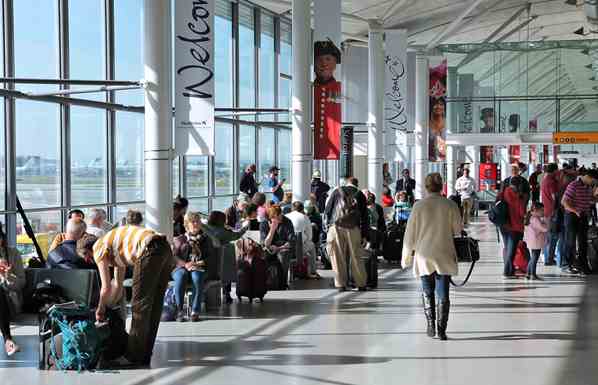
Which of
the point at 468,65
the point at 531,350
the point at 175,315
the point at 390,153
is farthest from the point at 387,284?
the point at 468,65

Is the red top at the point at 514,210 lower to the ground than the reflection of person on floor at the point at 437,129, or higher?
lower

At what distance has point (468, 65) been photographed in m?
40.1

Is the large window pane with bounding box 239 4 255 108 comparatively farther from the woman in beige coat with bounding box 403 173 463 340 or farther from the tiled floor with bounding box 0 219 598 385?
the woman in beige coat with bounding box 403 173 463 340

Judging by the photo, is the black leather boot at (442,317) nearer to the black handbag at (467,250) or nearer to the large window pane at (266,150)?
the black handbag at (467,250)

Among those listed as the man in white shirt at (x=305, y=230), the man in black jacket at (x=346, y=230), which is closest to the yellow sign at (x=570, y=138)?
the man in white shirt at (x=305, y=230)

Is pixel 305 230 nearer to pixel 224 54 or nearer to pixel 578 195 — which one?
pixel 578 195

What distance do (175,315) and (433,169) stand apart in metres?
34.3

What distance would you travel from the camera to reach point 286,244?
13719 mm

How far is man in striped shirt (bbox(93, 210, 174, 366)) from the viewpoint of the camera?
809cm

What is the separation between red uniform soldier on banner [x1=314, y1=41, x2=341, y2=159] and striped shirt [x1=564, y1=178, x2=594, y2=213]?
4.74 meters

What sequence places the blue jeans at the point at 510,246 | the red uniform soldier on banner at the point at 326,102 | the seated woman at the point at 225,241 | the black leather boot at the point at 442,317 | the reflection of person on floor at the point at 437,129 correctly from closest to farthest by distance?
the black leather boot at the point at 442,317, the seated woman at the point at 225,241, the blue jeans at the point at 510,246, the red uniform soldier on banner at the point at 326,102, the reflection of person on floor at the point at 437,129

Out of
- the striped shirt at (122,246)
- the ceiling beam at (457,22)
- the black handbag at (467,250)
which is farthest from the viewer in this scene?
the ceiling beam at (457,22)

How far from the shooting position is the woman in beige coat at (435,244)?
9.35m

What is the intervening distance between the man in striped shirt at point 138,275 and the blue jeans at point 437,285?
2667 millimetres
